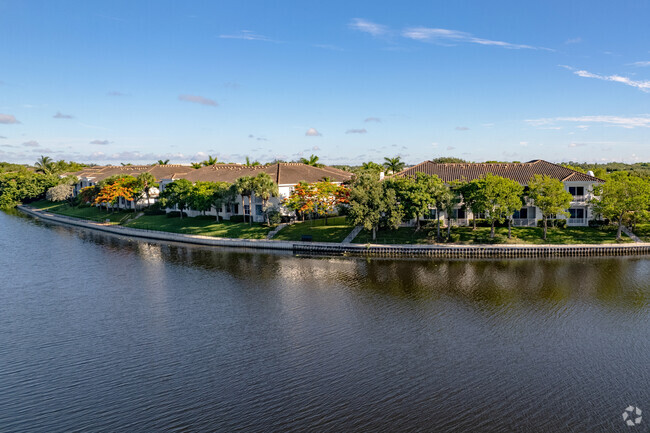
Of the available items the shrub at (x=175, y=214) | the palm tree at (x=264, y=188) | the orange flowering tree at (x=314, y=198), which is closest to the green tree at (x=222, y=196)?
the palm tree at (x=264, y=188)

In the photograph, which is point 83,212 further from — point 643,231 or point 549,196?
→ point 643,231

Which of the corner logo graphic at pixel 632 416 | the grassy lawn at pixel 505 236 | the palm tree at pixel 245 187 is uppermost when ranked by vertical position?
the palm tree at pixel 245 187

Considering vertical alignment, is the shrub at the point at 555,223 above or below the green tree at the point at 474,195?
below

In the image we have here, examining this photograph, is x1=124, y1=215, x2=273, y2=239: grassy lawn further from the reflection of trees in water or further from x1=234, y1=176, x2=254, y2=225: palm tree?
the reflection of trees in water

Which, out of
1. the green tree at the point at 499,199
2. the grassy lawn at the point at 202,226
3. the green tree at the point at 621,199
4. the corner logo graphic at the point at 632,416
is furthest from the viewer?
the grassy lawn at the point at 202,226

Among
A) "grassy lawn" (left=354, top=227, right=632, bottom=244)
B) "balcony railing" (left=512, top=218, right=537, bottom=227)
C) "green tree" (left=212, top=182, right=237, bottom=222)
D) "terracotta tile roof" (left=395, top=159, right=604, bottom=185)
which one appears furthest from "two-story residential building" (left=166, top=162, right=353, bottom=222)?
"balcony railing" (left=512, top=218, right=537, bottom=227)

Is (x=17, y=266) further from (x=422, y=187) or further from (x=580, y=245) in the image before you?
(x=580, y=245)

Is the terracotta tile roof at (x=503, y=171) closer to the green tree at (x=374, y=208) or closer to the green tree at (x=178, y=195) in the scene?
the green tree at (x=374, y=208)

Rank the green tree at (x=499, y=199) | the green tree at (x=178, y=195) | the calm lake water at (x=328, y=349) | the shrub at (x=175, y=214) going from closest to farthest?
the calm lake water at (x=328, y=349)
the green tree at (x=499, y=199)
the green tree at (x=178, y=195)
the shrub at (x=175, y=214)
